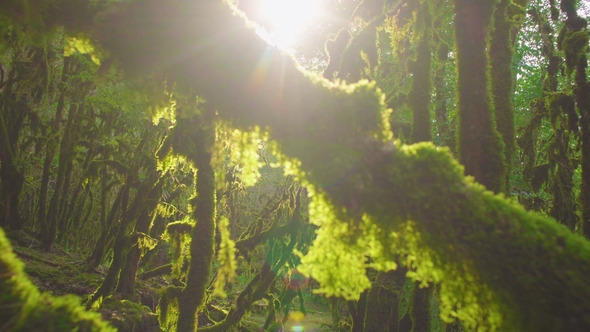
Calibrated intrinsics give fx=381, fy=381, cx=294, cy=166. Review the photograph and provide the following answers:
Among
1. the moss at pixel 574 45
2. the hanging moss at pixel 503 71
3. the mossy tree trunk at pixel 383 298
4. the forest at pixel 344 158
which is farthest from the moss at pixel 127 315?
the moss at pixel 574 45

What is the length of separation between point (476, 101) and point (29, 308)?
4.62m

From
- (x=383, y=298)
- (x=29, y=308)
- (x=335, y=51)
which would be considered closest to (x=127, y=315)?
(x=383, y=298)

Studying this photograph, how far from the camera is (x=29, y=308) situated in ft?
5.48

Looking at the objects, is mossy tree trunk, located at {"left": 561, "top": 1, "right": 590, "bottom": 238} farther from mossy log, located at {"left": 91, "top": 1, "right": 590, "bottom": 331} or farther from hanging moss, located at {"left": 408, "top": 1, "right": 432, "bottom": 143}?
mossy log, located at {"left": 91, "top": 1, "right": 590, "bottom": 331}

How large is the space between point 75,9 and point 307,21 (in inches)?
416

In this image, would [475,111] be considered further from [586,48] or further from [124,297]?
[124,297]

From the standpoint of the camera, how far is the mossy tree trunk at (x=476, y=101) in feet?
14.3

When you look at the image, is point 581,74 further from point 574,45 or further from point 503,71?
point 503,71

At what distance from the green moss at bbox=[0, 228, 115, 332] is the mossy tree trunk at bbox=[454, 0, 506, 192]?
4.05m

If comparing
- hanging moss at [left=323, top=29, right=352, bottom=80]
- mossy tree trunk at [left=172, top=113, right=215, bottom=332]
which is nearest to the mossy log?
mossy tree trunk at [left=172, top=113, right=215, bottom=332]

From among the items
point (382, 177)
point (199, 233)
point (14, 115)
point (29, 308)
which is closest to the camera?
point (29, 308)

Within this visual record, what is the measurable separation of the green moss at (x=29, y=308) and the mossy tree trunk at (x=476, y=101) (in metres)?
4.05

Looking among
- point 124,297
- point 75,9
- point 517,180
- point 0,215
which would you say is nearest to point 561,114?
point 517,180

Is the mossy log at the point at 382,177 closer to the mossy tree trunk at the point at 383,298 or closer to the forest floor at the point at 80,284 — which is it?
the mossy tree trunk at the point at 383,298
